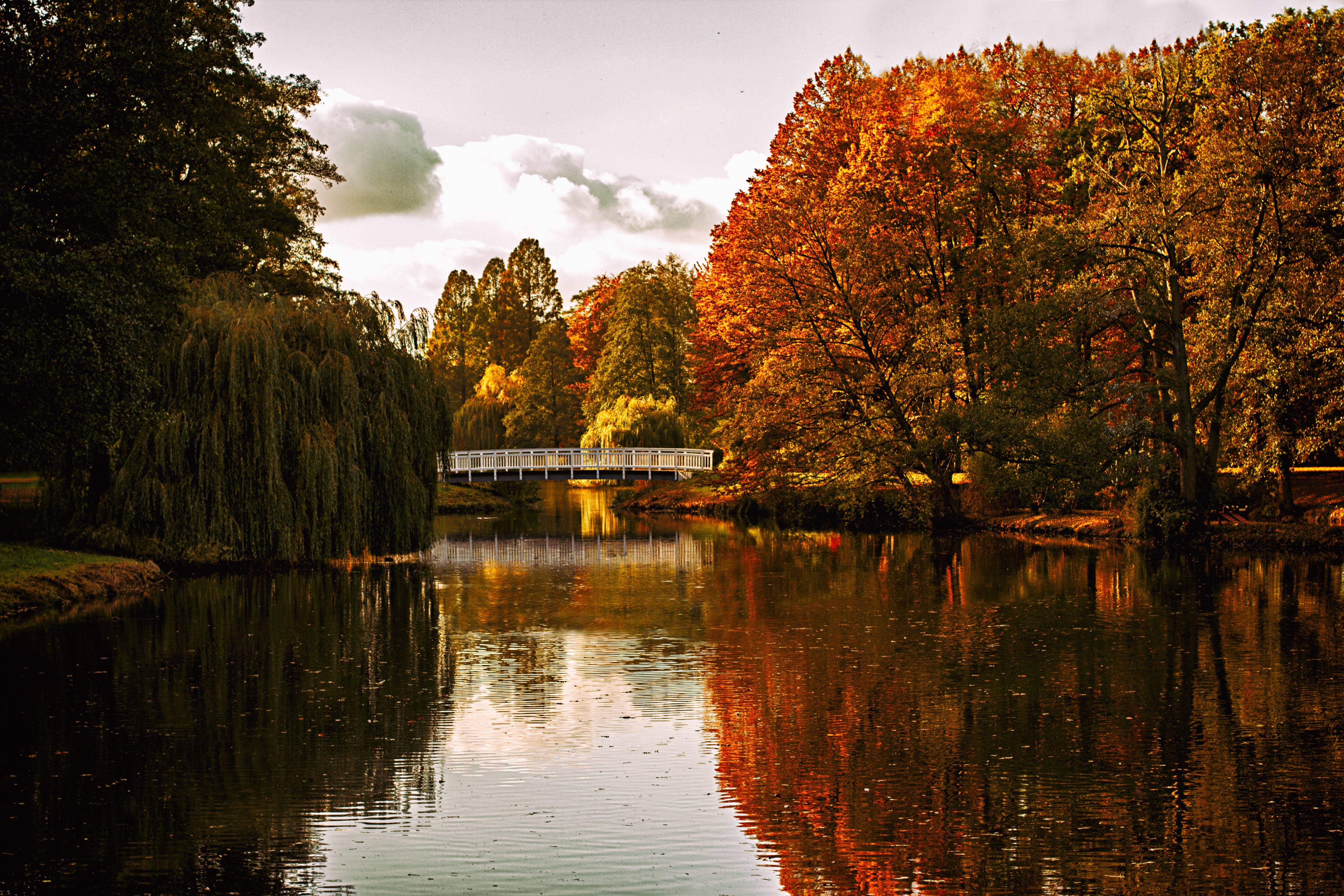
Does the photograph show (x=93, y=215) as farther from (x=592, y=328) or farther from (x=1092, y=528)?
(x=592, y=328)

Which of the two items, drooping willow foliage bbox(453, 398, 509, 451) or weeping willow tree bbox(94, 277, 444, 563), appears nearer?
weeping willow tree bbox(94, 277, 444, 563)

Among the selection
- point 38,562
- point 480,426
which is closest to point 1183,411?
point 38,562

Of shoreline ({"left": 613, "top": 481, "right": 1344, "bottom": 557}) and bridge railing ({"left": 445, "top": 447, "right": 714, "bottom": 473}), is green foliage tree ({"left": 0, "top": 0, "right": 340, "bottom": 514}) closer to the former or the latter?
bridge railing ({"left": 445, "top": 447, "right": 714, "bottom": 473})

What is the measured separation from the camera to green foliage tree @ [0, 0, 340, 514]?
18375 mm

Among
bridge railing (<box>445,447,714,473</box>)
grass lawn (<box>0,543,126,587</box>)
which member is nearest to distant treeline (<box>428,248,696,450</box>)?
bridge railing (<box>445,447,714,473</box>)

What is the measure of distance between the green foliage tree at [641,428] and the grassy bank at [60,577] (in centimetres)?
3356

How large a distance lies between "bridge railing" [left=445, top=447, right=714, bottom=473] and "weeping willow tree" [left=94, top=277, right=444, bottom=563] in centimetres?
2022

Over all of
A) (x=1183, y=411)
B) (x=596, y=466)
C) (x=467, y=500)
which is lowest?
(x=467, y=500)

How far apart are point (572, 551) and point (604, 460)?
18.0 m

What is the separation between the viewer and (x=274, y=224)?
3638 centimetres

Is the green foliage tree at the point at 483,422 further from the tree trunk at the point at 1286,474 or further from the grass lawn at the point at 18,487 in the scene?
the tree trunk at the point at 1286,474

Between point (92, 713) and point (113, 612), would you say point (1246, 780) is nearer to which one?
point (92, 713)

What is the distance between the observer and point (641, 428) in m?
56.1

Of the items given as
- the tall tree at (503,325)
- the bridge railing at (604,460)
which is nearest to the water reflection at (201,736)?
the bridge railing at (604,460)
